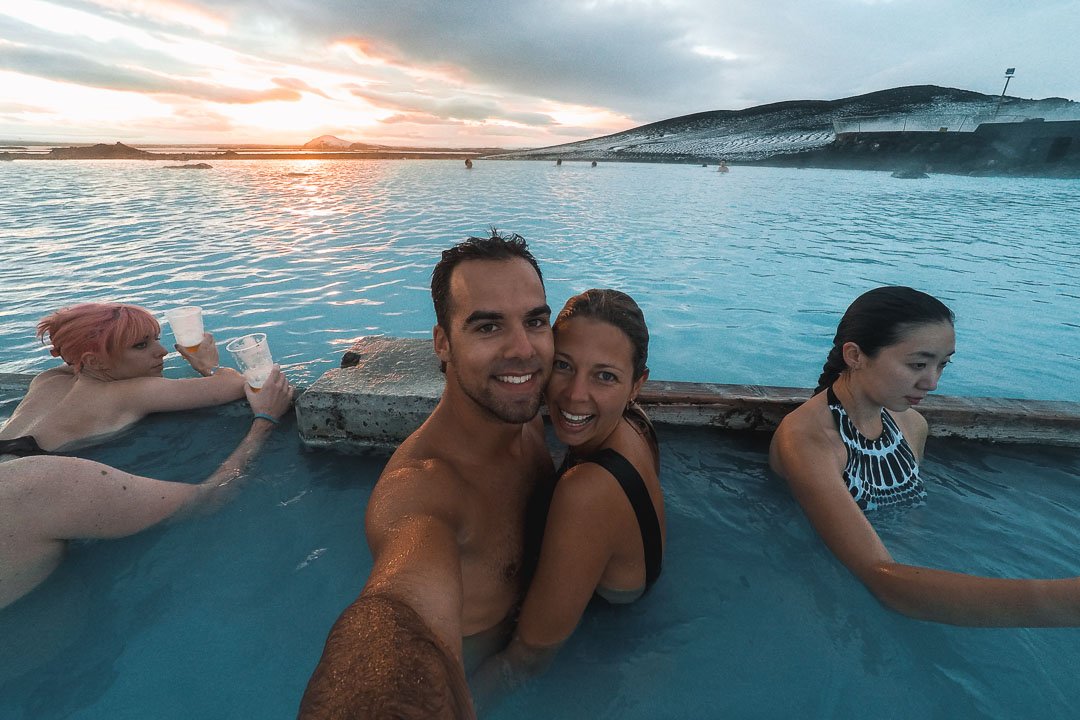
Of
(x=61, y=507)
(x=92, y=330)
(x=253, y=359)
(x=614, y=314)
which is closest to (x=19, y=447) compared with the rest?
(x=92, y=330)

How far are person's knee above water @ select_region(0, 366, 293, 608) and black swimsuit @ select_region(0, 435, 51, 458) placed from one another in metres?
0.79

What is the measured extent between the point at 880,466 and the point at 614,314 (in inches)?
98.1

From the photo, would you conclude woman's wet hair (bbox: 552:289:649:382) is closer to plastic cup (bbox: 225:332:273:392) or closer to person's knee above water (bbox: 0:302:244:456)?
plastic cup (bbox: 225:332:273:392)

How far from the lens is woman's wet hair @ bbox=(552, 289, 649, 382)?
7.38 ft

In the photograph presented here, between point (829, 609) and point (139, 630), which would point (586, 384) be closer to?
point (829, 609)

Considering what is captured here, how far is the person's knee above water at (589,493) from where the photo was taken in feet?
6.76

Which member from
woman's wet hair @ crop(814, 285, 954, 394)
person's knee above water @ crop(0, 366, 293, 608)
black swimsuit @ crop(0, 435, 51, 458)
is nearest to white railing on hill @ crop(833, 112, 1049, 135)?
woman's wet hair @ crop(814, 285, 954, 394)

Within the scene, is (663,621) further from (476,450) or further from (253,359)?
(253,359)

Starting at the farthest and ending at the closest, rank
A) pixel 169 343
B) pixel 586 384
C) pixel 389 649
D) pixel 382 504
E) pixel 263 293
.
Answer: pixel 263 293, pixel 169 343, pixel 586 384, pixel 382 504, pixel 389 649

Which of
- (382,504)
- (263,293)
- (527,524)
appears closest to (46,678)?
(382,504)

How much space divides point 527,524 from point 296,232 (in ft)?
51.7

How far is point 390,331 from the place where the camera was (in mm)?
8641

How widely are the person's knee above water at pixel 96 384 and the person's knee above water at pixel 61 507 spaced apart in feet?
3.78

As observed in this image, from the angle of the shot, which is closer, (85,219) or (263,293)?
(263,293)
